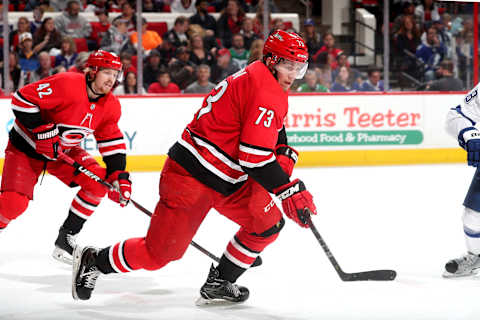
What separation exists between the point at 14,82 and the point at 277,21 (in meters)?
2.67

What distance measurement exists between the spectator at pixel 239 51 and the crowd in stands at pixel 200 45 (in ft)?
0.03

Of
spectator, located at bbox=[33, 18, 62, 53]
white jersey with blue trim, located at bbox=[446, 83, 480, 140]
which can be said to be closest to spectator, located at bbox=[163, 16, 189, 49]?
spectator, located at bbox=[33, 18, 62, 53]

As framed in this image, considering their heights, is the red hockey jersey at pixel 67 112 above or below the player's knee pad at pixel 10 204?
above

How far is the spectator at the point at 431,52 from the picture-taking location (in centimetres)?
802

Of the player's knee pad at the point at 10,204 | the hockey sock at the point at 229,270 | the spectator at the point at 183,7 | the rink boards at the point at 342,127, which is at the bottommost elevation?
the rink boards at the point at 342,127

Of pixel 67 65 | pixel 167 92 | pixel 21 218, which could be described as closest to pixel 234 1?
pixel 167 92

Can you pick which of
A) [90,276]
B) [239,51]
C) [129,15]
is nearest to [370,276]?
[90,276]

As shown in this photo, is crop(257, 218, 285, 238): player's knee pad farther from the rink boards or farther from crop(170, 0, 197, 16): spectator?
crop(170, 0, 197, 16): spectator

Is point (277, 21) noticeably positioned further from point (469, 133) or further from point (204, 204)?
point (204, 204)

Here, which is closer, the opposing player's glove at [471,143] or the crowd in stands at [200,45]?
the opposing player's glove at [471,143]

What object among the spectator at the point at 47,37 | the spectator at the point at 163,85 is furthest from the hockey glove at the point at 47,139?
the spectator at the point at 47,37

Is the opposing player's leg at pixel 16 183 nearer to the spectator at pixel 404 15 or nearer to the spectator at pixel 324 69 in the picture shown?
the spectator at pixel 324 69

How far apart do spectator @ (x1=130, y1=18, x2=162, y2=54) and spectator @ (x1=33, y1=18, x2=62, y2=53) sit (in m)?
0.71

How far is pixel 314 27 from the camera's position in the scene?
7727mm
